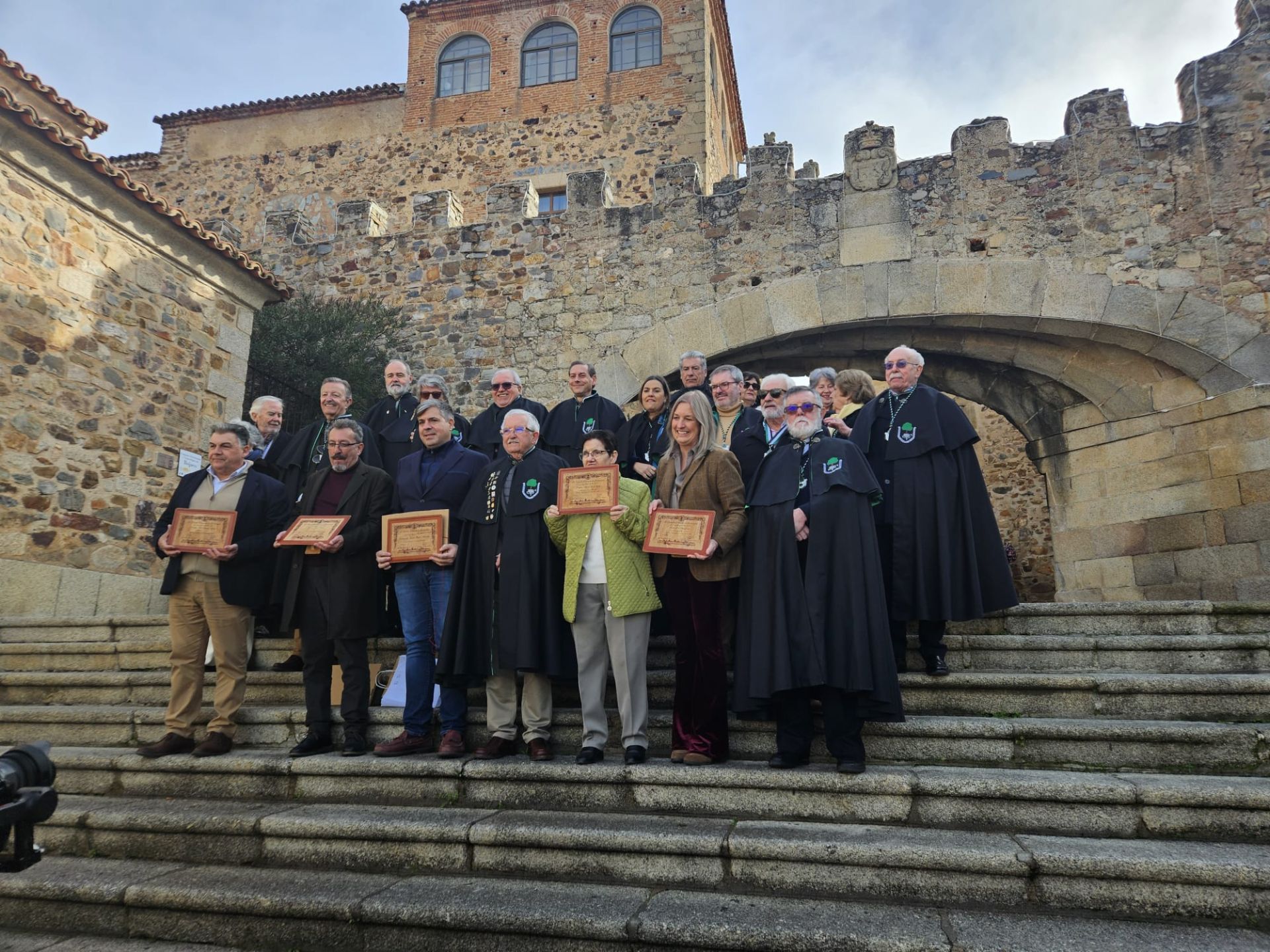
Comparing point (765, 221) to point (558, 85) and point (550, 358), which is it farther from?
point (558, 85)

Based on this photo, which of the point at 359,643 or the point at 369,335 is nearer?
the point at 359,643

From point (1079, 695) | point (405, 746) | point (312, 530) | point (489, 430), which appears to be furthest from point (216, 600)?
point (1079, 695)

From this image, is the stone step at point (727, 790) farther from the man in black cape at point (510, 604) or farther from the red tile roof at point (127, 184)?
the red tile roof at point (127, 184)

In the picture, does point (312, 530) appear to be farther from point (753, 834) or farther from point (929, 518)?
point (929, 518)

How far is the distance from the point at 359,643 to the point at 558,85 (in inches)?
571

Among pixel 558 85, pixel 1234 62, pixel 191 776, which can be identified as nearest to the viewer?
pixel 191 776

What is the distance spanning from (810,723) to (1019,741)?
0.88 metres

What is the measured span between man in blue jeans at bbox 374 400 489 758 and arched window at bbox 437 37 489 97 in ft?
46.0

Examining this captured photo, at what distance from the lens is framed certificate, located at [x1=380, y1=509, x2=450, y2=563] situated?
4344 mm

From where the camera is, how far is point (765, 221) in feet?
30.9

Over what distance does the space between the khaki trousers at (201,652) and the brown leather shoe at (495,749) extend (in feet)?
4.47

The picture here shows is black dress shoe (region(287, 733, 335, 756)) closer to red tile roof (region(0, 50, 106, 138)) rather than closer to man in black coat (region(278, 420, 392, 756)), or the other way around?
man in black coat (region(278, 420, 392, 756))

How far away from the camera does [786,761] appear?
3602 millimetres

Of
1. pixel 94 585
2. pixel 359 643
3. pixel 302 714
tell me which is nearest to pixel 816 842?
pixel 359 643
